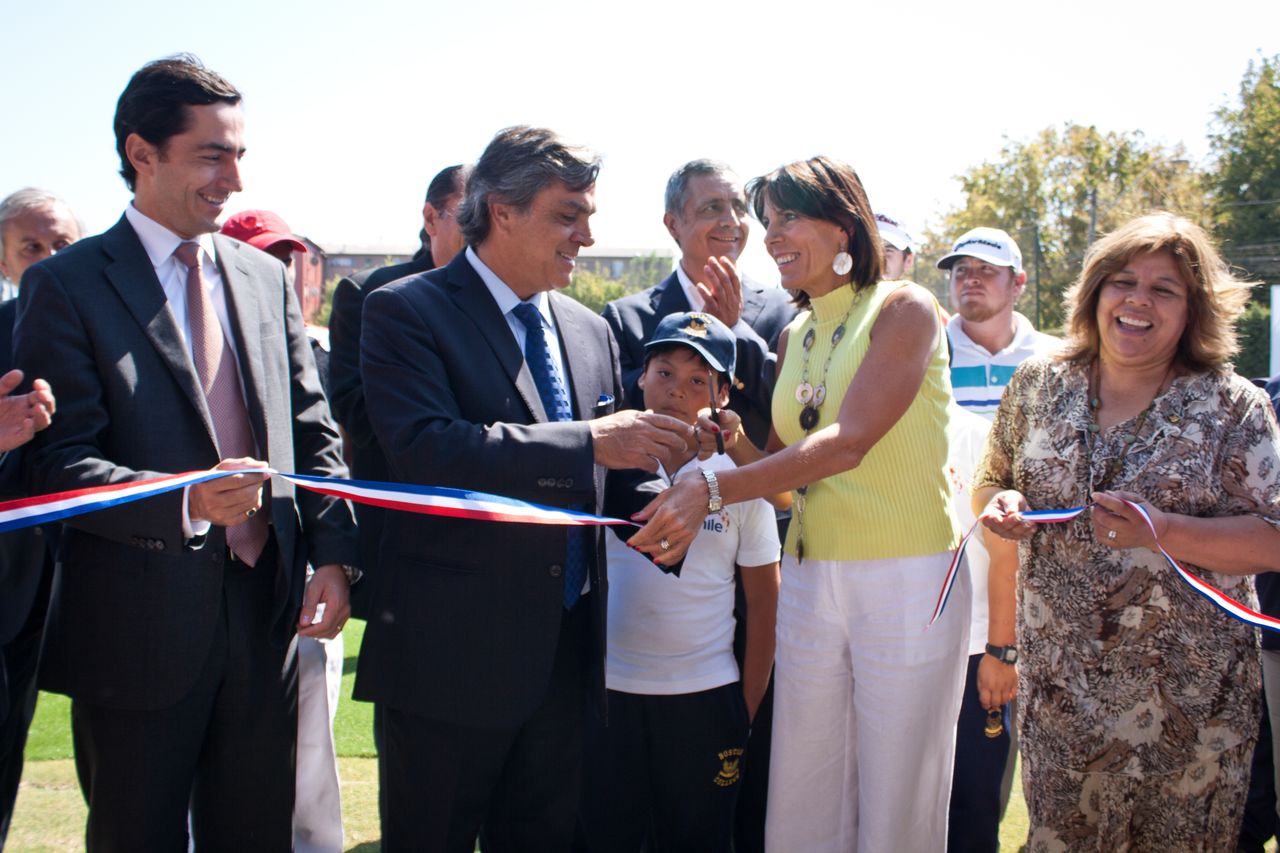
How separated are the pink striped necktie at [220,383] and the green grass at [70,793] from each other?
2119 millimetres

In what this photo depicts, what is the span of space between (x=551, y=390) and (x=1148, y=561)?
1870mm

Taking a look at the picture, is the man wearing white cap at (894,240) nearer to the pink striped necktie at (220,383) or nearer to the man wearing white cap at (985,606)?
the man wearing white cap at (985,606)

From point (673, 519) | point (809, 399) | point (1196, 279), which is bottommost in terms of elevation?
point (673, 519)

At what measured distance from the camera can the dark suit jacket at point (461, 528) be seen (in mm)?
2746

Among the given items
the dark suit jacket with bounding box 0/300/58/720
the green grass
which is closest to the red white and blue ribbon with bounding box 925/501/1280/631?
the green grass

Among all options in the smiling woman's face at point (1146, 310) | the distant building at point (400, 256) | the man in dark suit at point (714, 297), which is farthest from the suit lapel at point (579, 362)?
the distant building at point (400, 256)

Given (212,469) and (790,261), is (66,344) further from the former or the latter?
(790,261)

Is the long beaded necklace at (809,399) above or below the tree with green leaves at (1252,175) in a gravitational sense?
below

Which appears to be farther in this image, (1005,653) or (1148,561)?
(1005,653)

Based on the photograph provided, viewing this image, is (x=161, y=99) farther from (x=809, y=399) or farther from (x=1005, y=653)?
(x=1005, y=653)

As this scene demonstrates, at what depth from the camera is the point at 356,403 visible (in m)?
4.21

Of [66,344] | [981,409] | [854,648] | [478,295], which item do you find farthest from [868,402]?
[981,409]

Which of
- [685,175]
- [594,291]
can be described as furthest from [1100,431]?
[594,291]

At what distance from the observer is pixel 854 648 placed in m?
3.13
